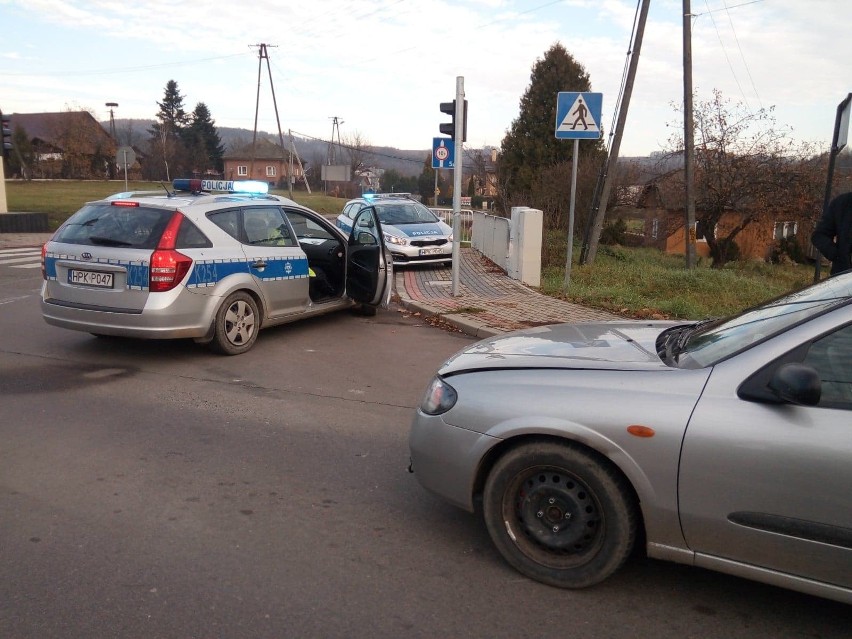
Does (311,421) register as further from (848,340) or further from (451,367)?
(848,340)

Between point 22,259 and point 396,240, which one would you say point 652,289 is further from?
point 22,259

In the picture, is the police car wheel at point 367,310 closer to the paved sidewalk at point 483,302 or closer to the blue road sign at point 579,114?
the paved sidewalk at point 483,302

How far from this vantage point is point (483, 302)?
1097 cm

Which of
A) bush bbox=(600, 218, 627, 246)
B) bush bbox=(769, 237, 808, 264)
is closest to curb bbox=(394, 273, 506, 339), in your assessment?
bush bbox=(600, 218, 627, 246)

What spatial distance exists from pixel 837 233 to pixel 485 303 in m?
4.95

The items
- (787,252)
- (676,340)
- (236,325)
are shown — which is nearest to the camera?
(676,340)

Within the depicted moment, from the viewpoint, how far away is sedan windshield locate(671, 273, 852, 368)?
3.18 meters

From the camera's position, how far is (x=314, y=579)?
3.38 metres

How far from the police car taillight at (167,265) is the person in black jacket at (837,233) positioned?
5.96 meters

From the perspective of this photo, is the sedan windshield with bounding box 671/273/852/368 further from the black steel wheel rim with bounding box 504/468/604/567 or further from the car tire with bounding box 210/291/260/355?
the car tire with bounding box 210/291/260/355

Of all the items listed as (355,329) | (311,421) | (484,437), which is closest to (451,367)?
(484,437)

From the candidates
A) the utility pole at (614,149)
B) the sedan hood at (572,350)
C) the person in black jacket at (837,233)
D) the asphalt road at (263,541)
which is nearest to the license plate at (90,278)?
the asphalt road at (263,541)

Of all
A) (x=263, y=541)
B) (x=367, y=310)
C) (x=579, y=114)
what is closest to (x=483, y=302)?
(x=367, y=310)

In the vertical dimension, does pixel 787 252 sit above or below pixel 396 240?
below
